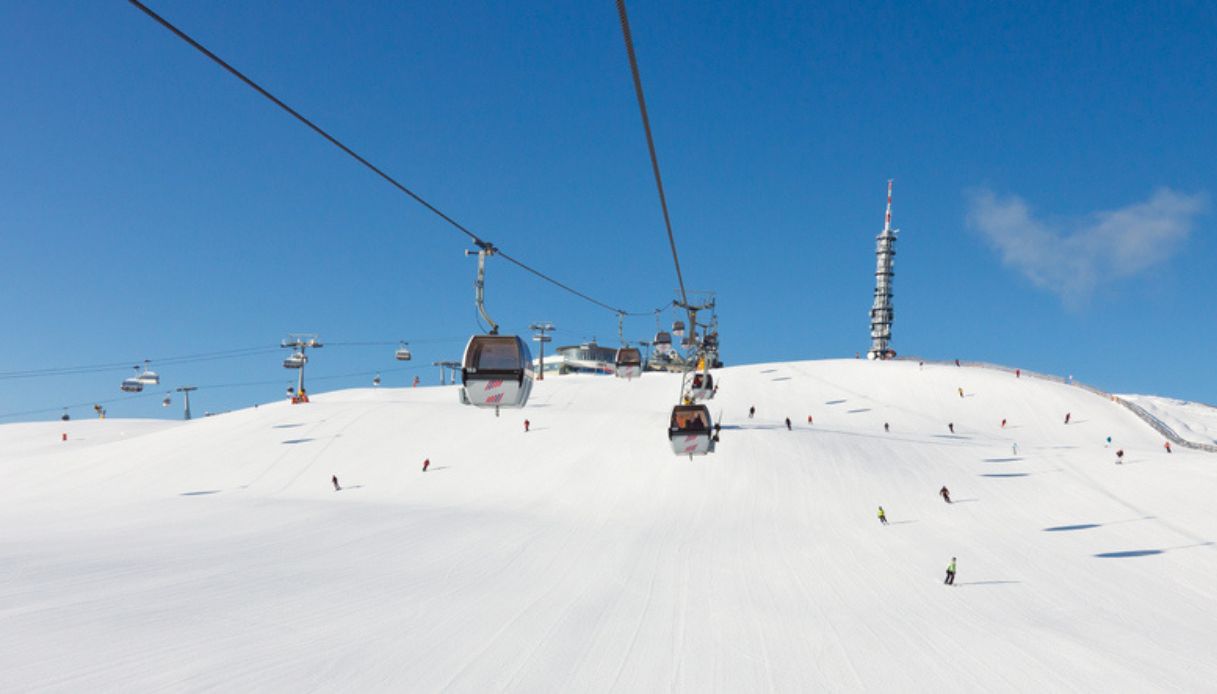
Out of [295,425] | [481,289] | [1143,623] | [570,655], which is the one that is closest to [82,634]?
[570,655]

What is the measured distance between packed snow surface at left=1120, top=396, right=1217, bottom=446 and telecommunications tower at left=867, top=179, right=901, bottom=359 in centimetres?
3957

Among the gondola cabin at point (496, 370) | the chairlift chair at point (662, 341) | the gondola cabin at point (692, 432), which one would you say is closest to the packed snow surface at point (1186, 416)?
the chairlift chair at point (662, 341)

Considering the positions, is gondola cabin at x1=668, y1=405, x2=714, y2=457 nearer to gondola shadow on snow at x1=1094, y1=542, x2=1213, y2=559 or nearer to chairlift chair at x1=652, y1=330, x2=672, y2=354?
gondola shadow on snow at x1=1094, y1=542, x2=1213, y2=559

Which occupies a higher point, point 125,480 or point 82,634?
point 82,634

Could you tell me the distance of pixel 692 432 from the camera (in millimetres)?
18031

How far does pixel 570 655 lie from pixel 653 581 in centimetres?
617

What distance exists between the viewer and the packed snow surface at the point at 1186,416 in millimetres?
50344

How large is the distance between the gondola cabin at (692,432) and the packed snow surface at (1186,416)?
49260 millimetres

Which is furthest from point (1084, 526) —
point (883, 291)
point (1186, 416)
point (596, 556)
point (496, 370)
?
point (883, 291)

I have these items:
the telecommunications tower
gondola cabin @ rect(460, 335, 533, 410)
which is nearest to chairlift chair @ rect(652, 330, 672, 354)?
gondola cabin @ rect(460, 335, 533, 410)

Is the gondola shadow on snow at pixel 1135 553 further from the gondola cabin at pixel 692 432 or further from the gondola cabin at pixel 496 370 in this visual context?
the gondola cabin at pixel 496 370

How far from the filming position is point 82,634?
11.6 m

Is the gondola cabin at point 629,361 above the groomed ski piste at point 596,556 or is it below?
above

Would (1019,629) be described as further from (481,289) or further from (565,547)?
(481,289)
